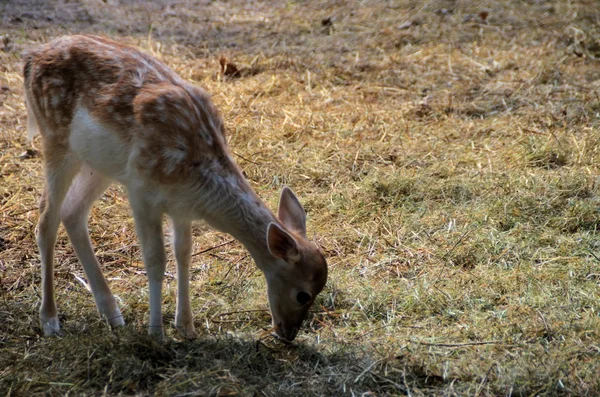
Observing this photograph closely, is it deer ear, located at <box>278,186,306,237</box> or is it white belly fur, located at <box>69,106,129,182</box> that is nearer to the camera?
white belly fur, located at <box>69,106,129,182</box>

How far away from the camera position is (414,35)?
35.2 feet

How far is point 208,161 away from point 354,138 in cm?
335

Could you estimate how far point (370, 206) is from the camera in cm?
670

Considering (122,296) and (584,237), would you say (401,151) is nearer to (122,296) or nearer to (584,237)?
(584,237)

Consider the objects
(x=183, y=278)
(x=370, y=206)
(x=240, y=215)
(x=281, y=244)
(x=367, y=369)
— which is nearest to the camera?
(x=367, y=369)

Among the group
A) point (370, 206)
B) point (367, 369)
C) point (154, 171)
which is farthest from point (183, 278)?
point (370, 206)

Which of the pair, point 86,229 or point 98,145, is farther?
point 86,229

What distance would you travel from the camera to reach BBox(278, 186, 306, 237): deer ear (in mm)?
5035

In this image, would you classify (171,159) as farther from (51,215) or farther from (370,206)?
(370,206)

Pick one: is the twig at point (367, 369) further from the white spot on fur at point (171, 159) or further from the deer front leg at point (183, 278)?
the white spot on fur at point (171, 159)

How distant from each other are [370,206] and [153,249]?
7.78 feet

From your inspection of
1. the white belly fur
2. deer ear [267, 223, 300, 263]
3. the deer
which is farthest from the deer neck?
the white belly fur

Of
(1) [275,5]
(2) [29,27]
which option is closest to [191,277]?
(2) [29,27]

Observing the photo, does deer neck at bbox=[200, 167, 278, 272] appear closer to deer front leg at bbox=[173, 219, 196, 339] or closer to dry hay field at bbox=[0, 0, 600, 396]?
deer front leg at bbox=[173, 219, 196, 339]
